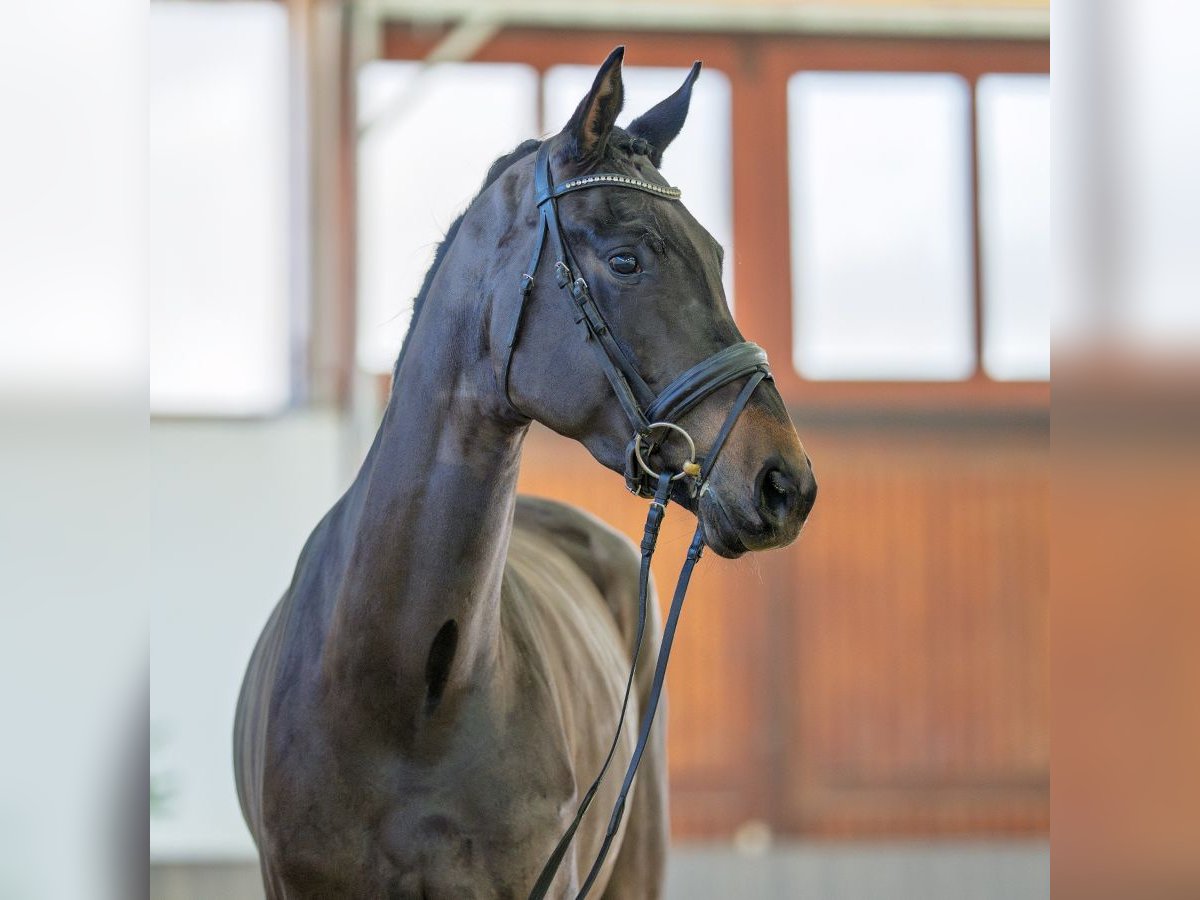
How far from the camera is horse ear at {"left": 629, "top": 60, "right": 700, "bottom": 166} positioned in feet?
3.91

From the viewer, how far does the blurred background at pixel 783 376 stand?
3.07 metres

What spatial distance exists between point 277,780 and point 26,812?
2.29 ft

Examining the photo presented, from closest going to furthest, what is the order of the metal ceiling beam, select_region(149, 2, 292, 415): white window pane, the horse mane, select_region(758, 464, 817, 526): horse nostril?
select_region(758, 464, 817, 526): horse nostril, the horse mane, select_region(149, 2, 292, 415): white window pane, the metal ceiling beam

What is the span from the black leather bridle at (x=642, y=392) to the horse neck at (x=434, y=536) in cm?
7

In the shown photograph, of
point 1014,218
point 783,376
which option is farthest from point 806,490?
point 1014,218

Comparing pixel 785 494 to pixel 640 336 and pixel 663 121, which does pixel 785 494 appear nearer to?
pixel 640 336

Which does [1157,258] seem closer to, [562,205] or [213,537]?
[562,205]

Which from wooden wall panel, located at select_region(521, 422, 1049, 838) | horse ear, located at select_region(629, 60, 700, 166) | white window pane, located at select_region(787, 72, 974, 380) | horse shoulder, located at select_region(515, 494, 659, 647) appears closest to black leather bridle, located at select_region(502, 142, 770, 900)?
horse ear, located at select_region(629, 60, 700, 166)

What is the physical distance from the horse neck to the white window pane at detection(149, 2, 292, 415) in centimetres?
188

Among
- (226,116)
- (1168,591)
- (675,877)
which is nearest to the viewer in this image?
(1168,591)

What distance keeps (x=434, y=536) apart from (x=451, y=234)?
34 cm

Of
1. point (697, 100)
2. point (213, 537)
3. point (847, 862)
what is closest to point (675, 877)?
point (847, 862)

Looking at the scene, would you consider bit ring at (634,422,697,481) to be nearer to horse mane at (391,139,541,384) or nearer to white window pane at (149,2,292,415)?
horse mane at (391,139,541,384)

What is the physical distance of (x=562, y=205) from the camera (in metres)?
1.07
